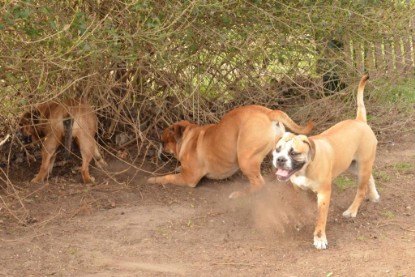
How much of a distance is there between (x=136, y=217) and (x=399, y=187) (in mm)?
2864

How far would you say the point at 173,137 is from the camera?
861cm

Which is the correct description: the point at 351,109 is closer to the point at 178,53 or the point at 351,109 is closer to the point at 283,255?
the point at 178,53

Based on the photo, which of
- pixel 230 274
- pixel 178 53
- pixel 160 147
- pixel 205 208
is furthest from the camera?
pixel 160 147

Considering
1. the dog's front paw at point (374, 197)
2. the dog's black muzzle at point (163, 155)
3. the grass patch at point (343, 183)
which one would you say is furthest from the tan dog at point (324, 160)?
the dog's black muzzle at point (163, 155)

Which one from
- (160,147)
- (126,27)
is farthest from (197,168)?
(126,27)

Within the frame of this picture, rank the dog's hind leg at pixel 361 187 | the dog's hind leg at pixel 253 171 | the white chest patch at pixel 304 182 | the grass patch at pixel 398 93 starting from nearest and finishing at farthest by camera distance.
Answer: the white chest patch at pixel 304 182 → the dog's hind leg at pixel 361 187 → the dog's hind leg at pixel 253 171 → the grass patch at pixel 398 93

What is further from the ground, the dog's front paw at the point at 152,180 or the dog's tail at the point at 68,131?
the dog's tail at the point at 68,131

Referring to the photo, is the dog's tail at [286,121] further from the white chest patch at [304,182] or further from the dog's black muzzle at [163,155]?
the dog's black muzzle at [163,155]

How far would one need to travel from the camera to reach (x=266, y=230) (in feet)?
22.2

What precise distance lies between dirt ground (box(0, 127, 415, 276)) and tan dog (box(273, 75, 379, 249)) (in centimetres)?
31

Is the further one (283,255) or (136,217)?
(136,217)

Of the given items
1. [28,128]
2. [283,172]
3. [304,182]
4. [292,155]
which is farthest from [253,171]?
[28,128]

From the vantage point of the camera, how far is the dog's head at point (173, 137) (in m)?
8.56

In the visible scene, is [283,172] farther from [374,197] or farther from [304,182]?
[374,197]
